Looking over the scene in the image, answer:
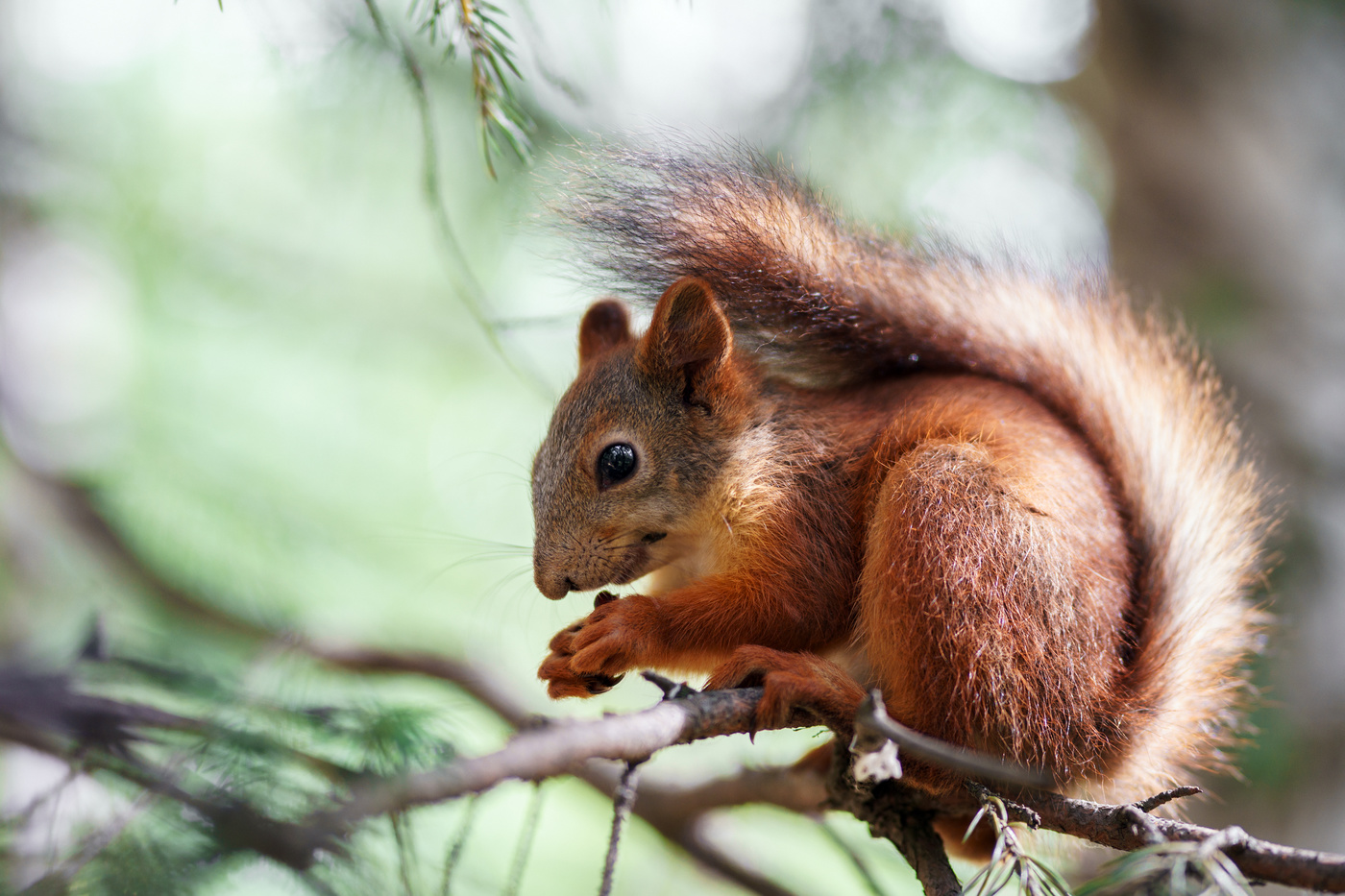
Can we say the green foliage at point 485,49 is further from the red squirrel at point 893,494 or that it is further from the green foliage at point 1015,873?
the green foliage at point 1015,873

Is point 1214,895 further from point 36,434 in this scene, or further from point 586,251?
point 36,434

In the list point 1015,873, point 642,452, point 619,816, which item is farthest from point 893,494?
point 619,816

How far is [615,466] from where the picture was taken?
152cm

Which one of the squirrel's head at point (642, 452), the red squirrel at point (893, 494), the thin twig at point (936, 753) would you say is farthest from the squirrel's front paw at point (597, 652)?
the thin twig at point (936, 753)

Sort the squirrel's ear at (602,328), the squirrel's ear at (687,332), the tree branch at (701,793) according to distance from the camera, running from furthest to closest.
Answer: the squirrel's ear at (602,328) → the squirrel's ear at (687,332) → the tree branch at (701,793)

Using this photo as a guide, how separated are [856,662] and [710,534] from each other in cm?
35

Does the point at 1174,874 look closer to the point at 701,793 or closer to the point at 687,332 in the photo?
the point at 687,332

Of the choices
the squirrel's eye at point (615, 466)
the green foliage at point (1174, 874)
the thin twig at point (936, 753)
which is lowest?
the squirrel's eye at point (615, 466)

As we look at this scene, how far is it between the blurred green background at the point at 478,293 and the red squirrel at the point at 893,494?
20 cm

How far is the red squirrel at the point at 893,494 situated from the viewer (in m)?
1.25

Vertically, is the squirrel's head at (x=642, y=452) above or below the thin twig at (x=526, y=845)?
above

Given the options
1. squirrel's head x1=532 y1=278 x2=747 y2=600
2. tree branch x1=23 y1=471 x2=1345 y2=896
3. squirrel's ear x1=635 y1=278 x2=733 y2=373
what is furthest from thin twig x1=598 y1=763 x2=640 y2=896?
squirrel's ear x1=635 y1=278 x2=733 y2=373

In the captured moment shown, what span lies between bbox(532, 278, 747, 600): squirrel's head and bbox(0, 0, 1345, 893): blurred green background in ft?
0.67

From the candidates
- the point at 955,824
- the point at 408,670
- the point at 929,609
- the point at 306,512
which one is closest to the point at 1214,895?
the point at 929,609
